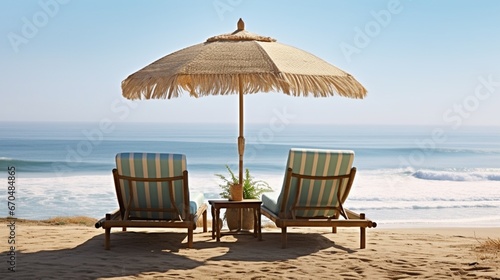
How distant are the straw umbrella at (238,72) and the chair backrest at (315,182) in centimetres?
68

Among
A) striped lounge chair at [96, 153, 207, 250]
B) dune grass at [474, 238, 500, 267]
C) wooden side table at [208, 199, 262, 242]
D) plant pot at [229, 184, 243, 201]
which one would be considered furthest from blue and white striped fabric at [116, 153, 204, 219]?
dune grass at [474, 238, 500, 267]

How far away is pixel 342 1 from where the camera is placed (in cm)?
2350

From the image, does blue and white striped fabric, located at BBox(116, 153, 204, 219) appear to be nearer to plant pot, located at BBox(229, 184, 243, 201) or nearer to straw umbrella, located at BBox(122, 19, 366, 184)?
plant pot, located at BBox(229, 184, 243, 201)

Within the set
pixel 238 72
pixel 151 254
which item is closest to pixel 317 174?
pixel 238 72

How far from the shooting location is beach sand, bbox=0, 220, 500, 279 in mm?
5176

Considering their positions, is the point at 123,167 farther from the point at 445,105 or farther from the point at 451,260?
the point at 445,105

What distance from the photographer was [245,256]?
5.86 m

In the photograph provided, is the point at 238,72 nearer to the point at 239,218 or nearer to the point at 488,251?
the point at 239,218

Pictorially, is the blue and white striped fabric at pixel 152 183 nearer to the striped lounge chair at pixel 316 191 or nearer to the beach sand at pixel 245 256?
the beach sand at pixel 245 256

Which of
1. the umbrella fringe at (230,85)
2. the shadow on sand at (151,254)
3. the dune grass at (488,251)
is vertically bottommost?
the shadow on sand at (151,254)

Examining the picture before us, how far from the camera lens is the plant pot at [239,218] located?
282 inches

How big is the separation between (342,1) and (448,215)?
12498mm

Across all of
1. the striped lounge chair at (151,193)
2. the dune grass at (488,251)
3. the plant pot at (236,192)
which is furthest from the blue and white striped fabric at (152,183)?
the dune grass at (488,251)

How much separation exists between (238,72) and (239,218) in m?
1.75
